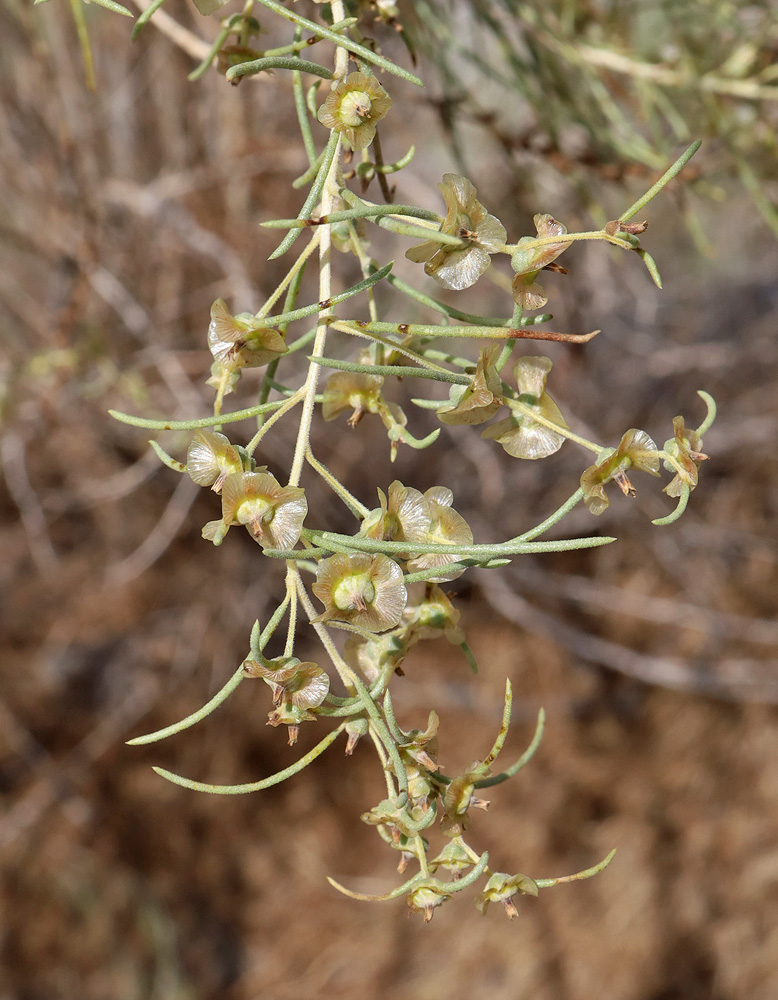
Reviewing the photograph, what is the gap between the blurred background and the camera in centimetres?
160

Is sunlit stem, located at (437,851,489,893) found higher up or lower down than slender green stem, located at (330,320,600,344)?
lower down

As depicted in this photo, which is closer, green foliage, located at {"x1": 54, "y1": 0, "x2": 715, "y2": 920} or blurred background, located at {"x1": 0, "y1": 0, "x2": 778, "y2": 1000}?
green foliage, located at {"x1": 54, "y1": 0, "x2": 715, "y2": 920}

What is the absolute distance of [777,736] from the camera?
2441mm

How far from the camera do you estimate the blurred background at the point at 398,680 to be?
5.25ft

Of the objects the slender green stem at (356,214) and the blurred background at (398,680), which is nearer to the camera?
the slender green stem at (356,214)

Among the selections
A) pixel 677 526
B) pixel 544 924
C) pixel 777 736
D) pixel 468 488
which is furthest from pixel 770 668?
pixel 468 488

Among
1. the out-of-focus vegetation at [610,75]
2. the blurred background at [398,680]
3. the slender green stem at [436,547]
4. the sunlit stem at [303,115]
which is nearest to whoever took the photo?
the slender green stem at [436,547]

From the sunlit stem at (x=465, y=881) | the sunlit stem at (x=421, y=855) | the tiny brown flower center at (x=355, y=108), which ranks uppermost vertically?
the tiny brown flower center at (x=355, y=108)

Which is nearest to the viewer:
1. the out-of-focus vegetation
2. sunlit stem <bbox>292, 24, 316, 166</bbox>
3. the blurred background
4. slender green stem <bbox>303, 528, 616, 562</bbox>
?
slender green stem <bbox>303, 528, 616, 562</bbox>

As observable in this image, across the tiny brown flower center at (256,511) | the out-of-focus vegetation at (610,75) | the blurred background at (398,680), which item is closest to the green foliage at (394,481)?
the tiny brown flower center at (256,511)

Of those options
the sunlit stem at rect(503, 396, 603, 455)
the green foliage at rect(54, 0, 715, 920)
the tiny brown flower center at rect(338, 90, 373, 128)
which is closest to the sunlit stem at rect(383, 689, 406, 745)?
the green foliage at rect(54, 0, 715, 920)

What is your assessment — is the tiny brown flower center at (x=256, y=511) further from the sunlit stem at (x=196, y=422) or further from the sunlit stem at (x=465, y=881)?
the sunlit stem at (x=465, y=881)

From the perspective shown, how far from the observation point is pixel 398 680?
2.18 metres

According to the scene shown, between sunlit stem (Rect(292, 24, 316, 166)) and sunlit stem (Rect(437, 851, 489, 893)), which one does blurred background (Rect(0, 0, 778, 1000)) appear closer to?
sunlit stem (Rect(292, 24, 316, 166))
